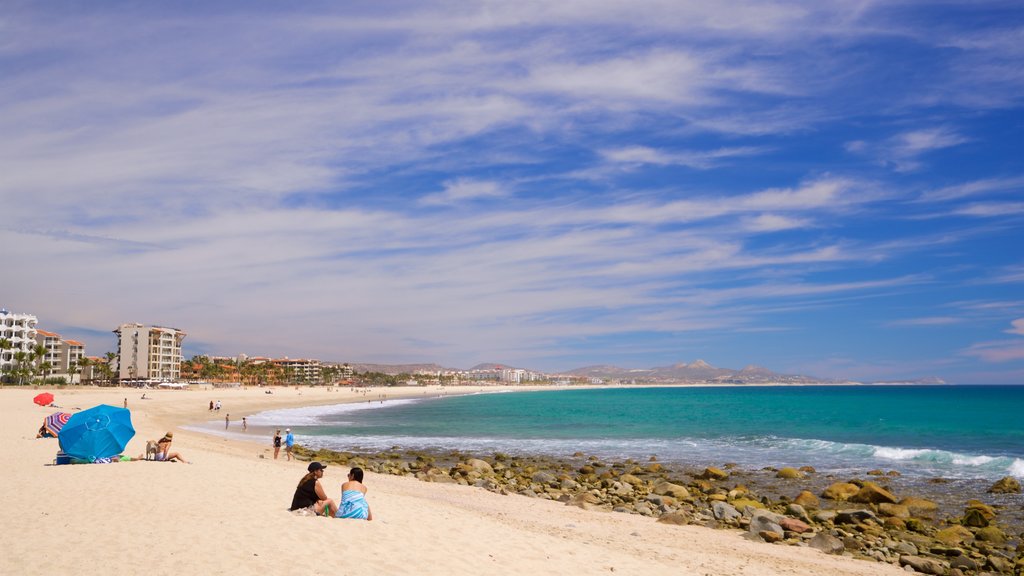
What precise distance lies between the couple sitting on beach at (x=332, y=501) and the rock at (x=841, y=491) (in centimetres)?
1569

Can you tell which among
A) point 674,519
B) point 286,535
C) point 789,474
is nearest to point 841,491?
point 789,474

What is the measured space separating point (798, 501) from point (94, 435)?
65.8 ft

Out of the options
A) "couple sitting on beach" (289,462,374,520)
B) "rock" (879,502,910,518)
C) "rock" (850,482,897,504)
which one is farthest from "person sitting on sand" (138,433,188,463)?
"rock" (850,482,897,504)

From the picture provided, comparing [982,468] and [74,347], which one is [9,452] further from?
[74,347]

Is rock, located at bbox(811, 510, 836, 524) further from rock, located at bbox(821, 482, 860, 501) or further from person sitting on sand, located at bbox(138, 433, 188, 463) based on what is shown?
person sitting on sand, located at bbox(138, 433, 188, 463)

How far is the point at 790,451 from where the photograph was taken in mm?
36500

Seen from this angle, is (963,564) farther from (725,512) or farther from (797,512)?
(725,512)

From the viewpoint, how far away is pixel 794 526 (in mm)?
16141

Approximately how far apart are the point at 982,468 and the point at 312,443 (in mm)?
33259

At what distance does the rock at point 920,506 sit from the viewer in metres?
19.2

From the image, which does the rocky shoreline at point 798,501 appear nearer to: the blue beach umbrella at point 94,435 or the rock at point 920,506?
the rock at point 920,506

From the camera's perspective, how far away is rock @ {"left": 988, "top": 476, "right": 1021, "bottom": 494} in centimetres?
2314

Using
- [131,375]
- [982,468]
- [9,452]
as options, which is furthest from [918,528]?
[131,375]

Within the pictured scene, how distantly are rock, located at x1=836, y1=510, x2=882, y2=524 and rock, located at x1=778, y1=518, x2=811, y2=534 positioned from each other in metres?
1.74
